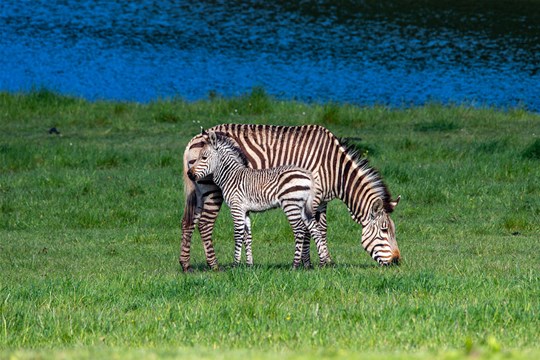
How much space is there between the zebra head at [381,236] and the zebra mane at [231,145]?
6.11 feet

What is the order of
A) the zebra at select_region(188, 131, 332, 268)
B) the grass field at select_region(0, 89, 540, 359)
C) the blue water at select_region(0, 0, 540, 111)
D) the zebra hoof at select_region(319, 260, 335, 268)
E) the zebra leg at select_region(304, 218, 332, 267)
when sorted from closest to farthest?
the grass field at select_region(0, 89, 540, 359)
the zebra at select_region(188, 131, 332, 268)
the zebra leg at select_region(304, 218, 332, 267)
the zebra hoof at select_region(319, 260, 335, 268)
the blue water at select_region(0, 0, 540, 111)

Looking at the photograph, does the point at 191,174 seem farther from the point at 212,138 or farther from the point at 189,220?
the point at 189,220

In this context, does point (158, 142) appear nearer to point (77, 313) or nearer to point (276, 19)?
point (77, 313)

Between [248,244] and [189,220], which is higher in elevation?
[189,220]

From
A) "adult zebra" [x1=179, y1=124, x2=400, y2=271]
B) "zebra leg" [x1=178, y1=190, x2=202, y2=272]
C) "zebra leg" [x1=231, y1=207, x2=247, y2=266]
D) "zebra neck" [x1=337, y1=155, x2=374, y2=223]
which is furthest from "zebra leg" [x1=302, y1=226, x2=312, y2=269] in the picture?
"zebra leg" [x1=178, y1=190, x2=202, y2=272]

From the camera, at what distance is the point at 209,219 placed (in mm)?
13656

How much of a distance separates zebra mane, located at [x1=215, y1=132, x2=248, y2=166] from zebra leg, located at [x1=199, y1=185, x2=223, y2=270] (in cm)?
56

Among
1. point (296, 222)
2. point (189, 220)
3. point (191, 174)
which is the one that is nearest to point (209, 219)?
point (189, 220)

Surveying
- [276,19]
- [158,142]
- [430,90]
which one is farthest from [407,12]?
[158,142]

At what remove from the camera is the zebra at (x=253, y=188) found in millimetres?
12883

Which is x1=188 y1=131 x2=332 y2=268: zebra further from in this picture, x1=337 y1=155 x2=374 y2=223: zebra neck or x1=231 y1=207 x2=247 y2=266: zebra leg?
x1=337 y1=155 x2=374 y2=223: zebra neck

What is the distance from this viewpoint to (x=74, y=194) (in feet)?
62.4

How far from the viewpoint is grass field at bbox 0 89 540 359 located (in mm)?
8328

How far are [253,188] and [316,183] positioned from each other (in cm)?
96
